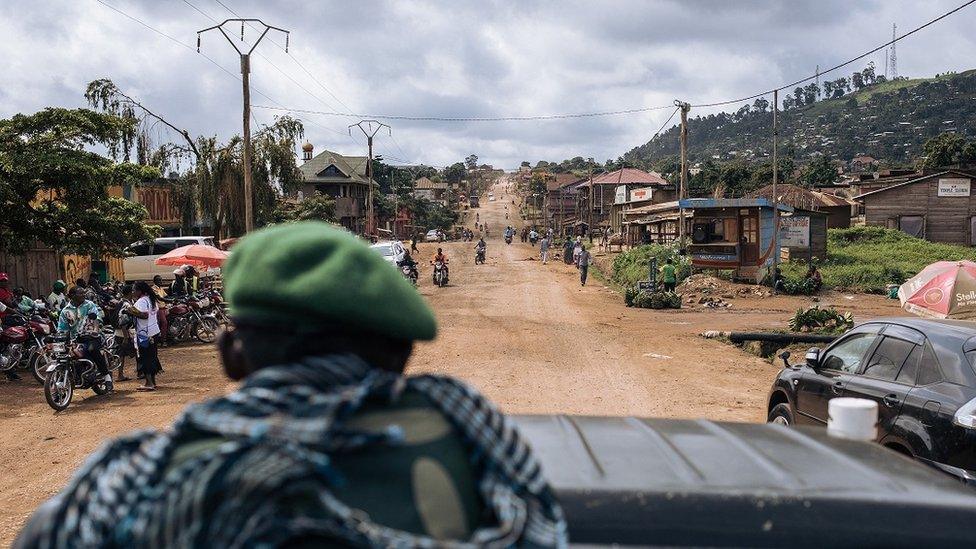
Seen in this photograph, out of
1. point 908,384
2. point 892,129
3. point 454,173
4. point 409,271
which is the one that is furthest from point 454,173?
point 908,384

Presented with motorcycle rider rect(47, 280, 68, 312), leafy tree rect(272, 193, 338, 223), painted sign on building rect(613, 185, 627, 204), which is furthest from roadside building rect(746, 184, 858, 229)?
motorcycle rider rect(47, 280, 68, 312)

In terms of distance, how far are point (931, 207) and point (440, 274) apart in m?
26.9

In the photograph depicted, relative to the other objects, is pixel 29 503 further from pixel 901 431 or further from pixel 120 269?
pixel 120 269

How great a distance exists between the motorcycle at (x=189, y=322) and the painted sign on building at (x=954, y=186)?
37.3 metres

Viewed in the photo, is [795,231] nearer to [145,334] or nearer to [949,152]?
[145,334]

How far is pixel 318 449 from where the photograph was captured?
1235 millimetres

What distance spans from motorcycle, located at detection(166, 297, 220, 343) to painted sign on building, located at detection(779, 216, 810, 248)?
2141 cm

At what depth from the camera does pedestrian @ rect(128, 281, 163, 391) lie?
11.8m

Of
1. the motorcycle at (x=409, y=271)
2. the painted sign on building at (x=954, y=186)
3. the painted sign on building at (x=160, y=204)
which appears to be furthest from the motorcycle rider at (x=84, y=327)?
the painted sign on building at (x=954, y=186)

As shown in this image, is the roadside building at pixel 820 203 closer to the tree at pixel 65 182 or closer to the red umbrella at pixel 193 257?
the red umbrella at pixel 193 257

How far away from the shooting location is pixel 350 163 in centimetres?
8094

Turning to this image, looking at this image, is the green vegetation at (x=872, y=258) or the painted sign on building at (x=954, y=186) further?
the painted sign on building at (x=954, y=186)

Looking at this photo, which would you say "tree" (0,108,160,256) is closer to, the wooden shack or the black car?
the black car

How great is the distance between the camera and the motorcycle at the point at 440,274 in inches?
1227
